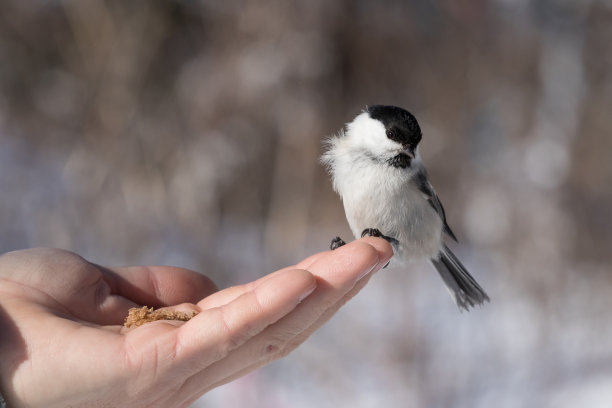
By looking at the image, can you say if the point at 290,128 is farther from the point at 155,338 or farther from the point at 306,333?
the point at 155,338

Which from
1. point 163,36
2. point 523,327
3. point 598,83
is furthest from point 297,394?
point 598,83

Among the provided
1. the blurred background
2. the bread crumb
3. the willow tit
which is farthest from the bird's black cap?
the blurred background

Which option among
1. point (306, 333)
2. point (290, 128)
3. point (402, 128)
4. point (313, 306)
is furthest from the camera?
point (290, 128)

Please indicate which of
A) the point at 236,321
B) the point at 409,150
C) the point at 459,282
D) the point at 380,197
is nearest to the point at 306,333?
the point at 236,321

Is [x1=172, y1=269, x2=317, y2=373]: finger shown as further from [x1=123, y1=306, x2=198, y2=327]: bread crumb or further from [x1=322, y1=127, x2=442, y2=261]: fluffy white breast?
[x1=322, y1=127, x2=442, y2=261]: fluffy white breast

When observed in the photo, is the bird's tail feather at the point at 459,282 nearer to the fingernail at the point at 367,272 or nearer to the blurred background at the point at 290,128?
the fingernail at the point at 367,272

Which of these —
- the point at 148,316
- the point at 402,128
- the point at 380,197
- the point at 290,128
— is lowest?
the point at 148,316
